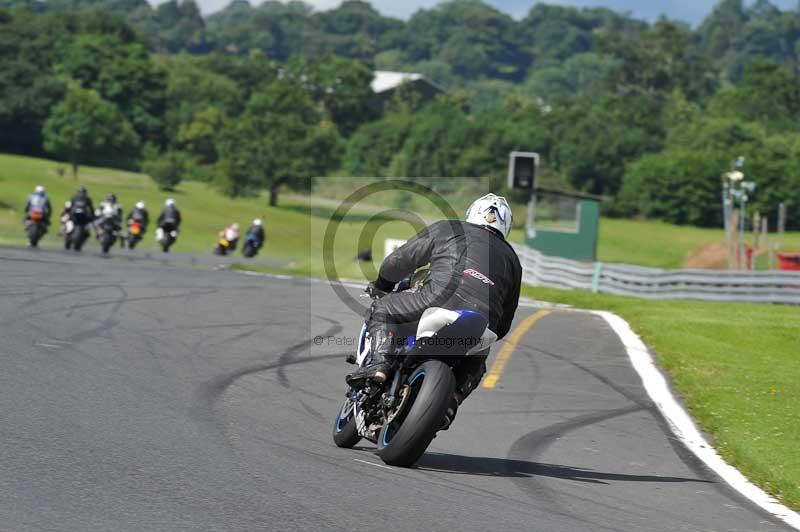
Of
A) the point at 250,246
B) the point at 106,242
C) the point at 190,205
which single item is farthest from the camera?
the point at 190,205

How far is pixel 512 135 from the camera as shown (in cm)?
12156

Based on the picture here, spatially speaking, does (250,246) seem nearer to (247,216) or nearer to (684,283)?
(684,283)

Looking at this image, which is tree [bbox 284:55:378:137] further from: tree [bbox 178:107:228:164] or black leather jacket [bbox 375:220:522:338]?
black leather jacket [bbox 375:220:522:338]

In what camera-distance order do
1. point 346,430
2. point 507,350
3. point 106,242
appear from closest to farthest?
point 346,430, point 507,350, point 106,242

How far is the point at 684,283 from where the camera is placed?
99.1 feet

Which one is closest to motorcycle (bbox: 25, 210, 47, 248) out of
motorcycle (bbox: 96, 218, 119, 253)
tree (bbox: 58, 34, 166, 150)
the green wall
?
motorcycle (bbox: 96, 218, 119, 253)

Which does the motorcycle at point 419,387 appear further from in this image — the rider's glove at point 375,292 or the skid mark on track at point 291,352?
the skid mark on track at point 291,352

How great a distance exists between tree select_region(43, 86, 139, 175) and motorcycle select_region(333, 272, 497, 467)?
9586 cm

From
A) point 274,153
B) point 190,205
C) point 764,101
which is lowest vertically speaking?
point 190,205

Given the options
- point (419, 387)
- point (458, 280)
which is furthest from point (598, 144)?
point (419, 387)

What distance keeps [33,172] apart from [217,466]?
88717mm

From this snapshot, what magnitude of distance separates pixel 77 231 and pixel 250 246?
9.71 meters

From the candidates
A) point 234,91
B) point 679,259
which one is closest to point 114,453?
point 679,259

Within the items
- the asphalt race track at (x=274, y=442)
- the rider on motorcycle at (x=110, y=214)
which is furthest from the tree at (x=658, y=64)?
the asphalt race track at (x=274, y=442)
